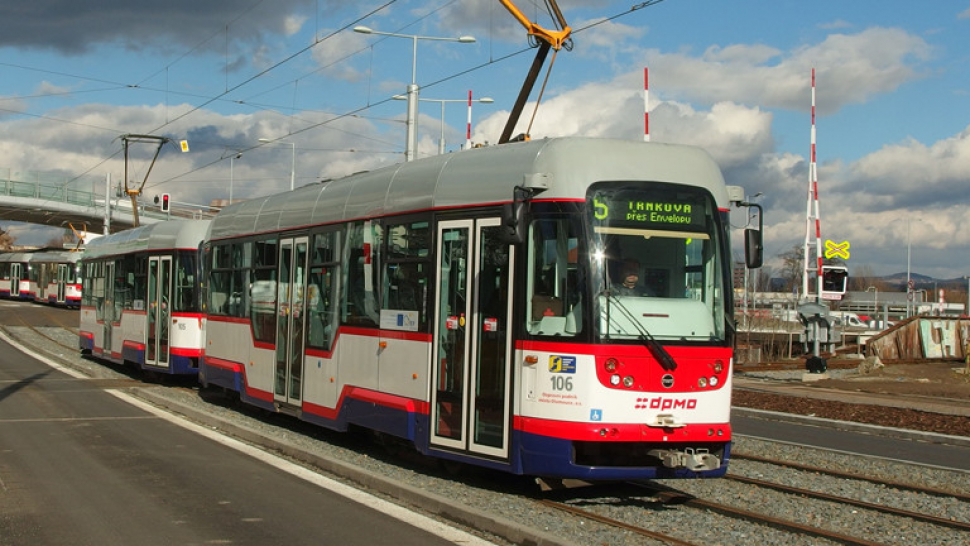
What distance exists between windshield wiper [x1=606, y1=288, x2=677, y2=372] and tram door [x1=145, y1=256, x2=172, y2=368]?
45.9ft

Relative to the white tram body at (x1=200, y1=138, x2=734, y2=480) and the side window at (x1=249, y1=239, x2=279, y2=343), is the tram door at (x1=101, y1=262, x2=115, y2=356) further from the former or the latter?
the white tram body at (x1=200, y1=138, x2=734, y2=480)

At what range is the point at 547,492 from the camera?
959 cm

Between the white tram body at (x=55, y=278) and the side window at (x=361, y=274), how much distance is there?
160 ft

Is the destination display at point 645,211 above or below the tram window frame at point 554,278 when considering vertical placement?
above

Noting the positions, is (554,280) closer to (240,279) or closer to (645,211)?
(645,211)

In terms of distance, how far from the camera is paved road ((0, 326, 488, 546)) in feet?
24.9

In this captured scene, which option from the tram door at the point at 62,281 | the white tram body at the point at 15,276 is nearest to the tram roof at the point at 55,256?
the tram door at the point at 62,281

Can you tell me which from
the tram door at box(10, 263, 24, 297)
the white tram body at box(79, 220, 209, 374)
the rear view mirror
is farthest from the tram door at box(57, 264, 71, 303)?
the rear view mirror

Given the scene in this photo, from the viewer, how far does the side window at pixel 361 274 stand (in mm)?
11430

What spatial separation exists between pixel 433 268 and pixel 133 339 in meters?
14.1

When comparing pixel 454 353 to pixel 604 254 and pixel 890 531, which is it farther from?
pixel 890 531

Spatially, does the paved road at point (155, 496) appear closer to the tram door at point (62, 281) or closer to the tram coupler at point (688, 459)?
the tram coupler at point (688, 459)

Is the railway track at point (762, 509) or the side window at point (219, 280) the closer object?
the railway track at point (762, 509)

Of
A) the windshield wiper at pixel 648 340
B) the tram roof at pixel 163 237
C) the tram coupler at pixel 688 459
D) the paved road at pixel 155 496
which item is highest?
the tram roof at pixel 163 237
